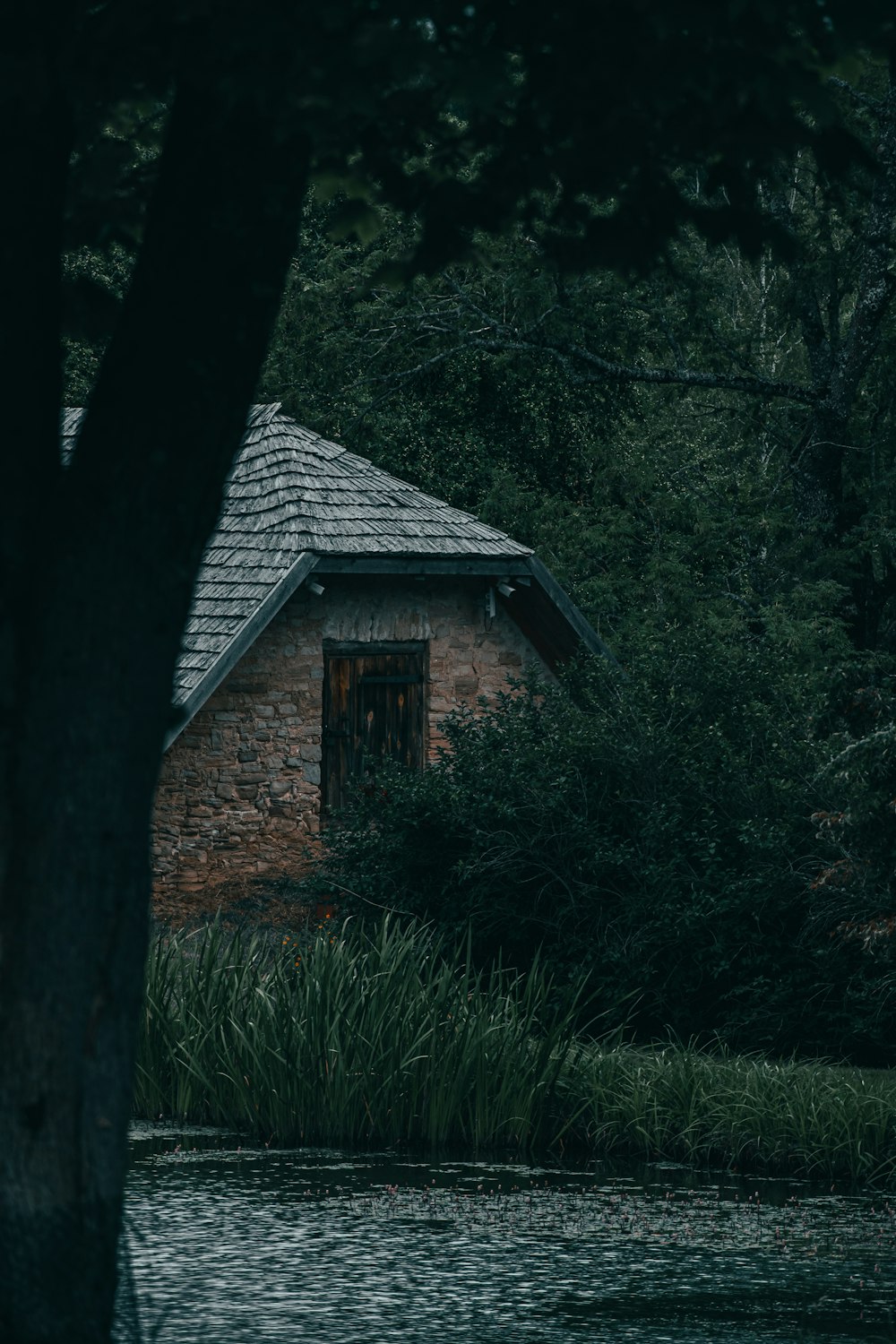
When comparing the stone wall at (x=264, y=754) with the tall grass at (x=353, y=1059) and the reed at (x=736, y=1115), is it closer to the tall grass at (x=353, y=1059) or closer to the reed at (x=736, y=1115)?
the tall grass at (x=353, y=1059)

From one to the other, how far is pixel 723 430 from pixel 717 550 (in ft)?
16.0

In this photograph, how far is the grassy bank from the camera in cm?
1077

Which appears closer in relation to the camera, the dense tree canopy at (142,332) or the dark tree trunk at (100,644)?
the dense tree canopy at (142,332)

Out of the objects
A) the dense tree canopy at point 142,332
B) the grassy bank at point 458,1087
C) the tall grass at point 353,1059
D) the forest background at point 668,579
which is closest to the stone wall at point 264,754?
the forest background at point 668,579

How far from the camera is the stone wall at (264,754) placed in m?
17.5

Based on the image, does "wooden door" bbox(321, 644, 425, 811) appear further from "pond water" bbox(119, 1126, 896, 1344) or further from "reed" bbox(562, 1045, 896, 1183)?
"pond water" bbox(119, 1126, 896, 1344)

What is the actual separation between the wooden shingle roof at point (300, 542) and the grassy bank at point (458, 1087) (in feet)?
18.0

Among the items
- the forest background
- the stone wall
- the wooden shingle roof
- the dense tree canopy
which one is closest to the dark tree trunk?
the dense tree canopy

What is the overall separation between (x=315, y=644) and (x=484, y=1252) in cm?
987

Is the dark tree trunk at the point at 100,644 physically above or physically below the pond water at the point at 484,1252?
above

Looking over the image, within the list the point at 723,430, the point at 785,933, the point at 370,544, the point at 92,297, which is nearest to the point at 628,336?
the point at 370,544

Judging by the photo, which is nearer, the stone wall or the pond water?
the pond water

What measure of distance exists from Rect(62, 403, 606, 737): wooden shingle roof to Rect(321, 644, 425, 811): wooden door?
3.57 feet

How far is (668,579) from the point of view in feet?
73.9
